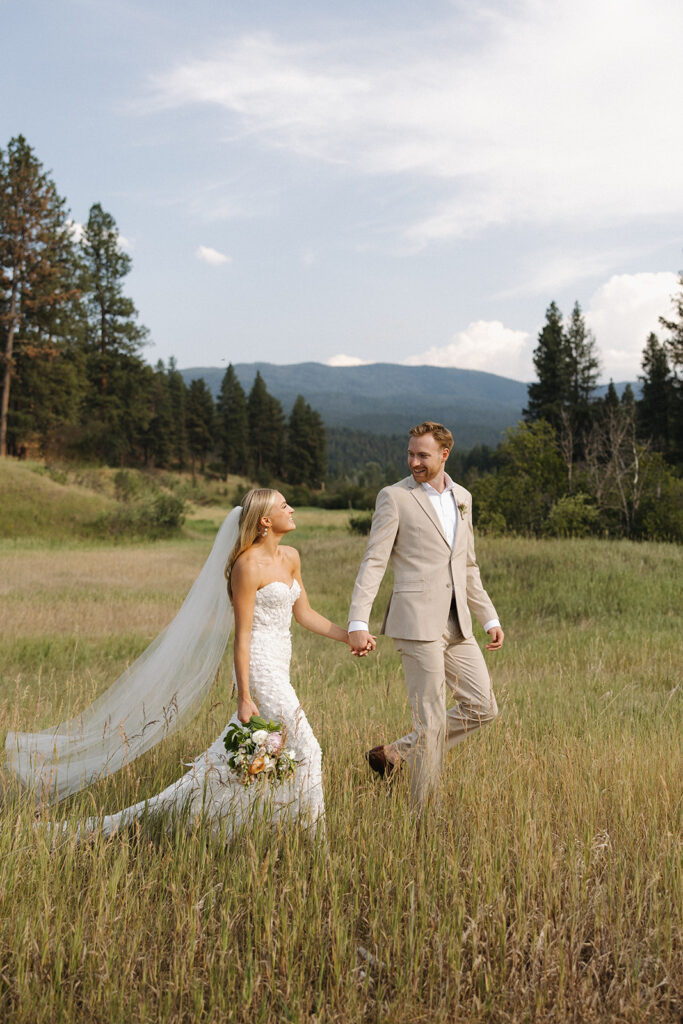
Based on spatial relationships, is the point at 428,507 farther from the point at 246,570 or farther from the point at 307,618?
the point at 246,570

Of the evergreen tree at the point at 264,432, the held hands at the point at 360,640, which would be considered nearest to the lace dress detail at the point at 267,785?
the held hands at the point at 360,640

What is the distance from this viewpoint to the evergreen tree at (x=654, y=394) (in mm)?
61031

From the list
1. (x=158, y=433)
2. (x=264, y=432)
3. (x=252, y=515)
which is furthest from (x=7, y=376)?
(x=264, y=432)

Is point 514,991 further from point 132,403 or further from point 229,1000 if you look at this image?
point 132,403

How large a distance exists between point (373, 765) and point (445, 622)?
104 cm

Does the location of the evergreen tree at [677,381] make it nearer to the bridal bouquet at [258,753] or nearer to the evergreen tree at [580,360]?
the evergreen tree at [580,360]

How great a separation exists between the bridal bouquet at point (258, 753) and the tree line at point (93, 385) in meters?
44.6

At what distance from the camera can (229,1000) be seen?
107 inches

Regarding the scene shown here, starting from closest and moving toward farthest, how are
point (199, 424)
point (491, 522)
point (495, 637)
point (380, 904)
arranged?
point (380, 904) < point (495, 637) < point (491, 522) < point (199, 424)

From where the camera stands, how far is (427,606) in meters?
→ 4.44

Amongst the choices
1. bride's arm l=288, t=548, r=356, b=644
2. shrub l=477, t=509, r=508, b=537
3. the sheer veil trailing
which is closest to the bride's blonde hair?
the sheer veil trailing

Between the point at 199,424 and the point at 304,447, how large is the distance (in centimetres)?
1306

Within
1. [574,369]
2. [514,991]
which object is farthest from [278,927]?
[574,369]

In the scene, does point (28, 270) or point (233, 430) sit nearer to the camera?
point (28, 270)
